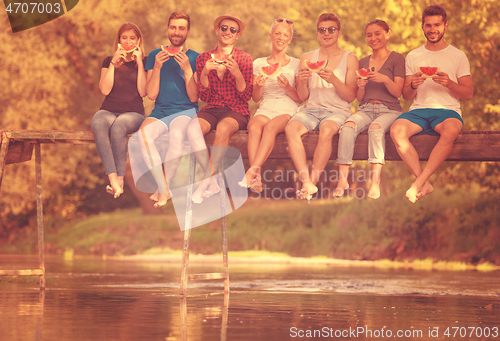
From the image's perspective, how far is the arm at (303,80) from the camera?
9.19 metres

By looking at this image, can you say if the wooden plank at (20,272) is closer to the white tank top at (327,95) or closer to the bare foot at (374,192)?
the white tank top at (327,95)

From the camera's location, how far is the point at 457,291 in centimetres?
1240

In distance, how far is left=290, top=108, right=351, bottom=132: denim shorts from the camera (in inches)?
368

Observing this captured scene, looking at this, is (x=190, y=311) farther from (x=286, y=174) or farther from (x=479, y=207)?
(x=286, y=174)

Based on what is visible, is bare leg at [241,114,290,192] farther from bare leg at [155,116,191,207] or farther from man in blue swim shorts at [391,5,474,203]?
man in blue swim shorts at [391,5,474,203]

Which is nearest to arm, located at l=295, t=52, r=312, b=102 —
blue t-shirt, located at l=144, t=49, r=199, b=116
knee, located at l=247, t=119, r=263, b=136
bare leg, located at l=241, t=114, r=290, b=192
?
bare leg, located at l=241, t=114, r=290, b=192

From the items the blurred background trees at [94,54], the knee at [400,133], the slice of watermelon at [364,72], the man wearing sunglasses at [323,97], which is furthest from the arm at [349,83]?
the blurred background trees at [94,54]

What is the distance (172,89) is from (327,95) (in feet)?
6.72

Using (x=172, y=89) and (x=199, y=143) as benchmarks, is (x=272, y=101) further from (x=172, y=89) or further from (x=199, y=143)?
(x=172, y=89)

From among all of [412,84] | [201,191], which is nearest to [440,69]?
[412,84]

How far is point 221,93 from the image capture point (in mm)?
9820

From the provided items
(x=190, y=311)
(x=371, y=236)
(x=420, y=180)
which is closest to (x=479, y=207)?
(x=371, y=236)

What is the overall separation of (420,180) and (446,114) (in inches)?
36.8

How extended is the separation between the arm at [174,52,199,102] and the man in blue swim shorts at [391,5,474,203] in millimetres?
2610
